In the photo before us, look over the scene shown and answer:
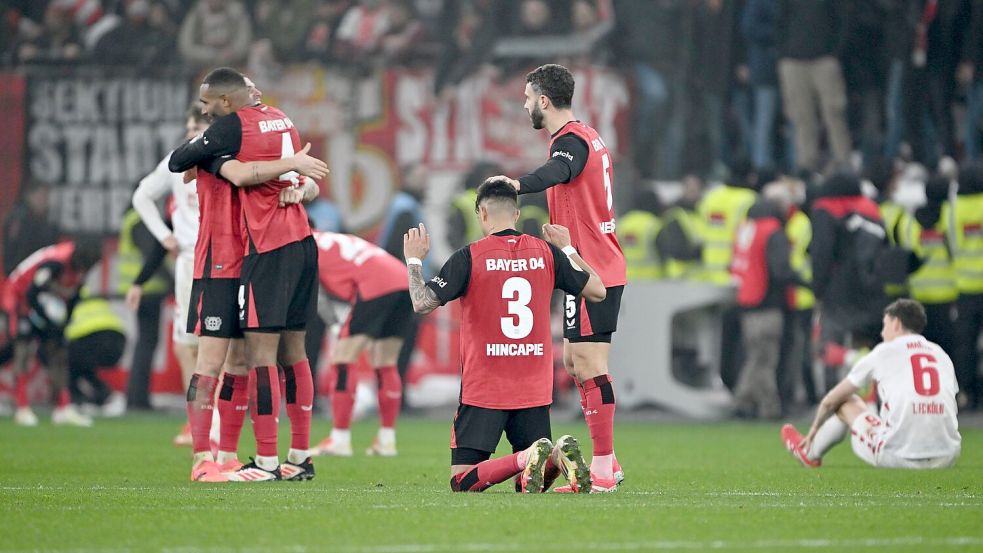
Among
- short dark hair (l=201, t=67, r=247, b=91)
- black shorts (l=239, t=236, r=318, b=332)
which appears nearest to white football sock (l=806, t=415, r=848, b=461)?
black shorts (l=239, t=236, r=318, b=332)

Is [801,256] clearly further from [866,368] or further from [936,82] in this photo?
[866,368]

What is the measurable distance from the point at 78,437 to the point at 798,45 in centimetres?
900

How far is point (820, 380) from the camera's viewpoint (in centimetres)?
1777

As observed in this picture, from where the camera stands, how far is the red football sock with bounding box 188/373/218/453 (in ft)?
29.0

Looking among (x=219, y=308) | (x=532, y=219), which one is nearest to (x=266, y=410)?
(x=219, y=308)

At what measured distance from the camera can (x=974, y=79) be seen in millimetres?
17969

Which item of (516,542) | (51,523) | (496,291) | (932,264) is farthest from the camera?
(932,264)

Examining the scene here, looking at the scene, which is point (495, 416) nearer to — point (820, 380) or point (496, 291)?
point (496, 291)

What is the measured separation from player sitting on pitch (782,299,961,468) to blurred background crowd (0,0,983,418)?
7484 millimetres

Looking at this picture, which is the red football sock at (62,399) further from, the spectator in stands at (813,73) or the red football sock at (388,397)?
the spectator in stands at (813,73)

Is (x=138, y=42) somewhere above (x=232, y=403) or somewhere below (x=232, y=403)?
above

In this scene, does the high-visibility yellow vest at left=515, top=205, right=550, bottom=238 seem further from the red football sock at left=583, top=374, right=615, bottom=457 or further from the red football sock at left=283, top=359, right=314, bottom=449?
the red football sock at left=583, top=374, right=615, bottom=457

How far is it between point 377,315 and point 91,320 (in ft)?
21.7

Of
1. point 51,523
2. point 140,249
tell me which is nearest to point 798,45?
point 140,249
